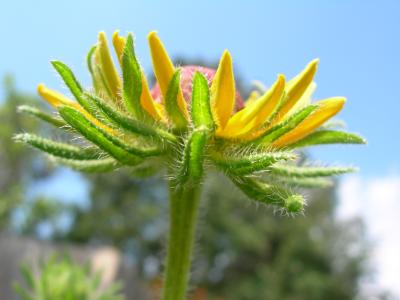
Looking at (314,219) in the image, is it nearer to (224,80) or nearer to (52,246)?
(52,246)

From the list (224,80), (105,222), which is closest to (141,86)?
(224,80)

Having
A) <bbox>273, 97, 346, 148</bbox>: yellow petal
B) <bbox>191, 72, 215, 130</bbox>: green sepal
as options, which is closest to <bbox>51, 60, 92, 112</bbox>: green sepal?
<bbox>191, 72, 215, 130</bbox>: green sepal

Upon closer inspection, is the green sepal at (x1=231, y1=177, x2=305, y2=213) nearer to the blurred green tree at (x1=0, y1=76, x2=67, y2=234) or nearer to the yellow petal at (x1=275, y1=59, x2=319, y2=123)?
the yellow petal at (x1=275, y1=59, x2=319, y2=123)

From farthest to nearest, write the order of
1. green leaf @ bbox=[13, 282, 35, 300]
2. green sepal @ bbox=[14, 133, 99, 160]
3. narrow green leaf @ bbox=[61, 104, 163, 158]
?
green leaf @ bbox=[13, 282, 35, 300], green sepal @ bbox=[14, 133, 99, 160], narrow green leaf @ bbox=[61, 104, 163, 158]

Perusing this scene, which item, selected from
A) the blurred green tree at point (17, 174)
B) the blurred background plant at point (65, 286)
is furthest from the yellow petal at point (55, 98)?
the blurred green tree at point (17, 174)

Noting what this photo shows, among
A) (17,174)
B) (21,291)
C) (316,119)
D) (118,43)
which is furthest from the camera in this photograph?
(17,174)

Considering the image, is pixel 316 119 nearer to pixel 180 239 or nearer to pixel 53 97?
pixel 180 239

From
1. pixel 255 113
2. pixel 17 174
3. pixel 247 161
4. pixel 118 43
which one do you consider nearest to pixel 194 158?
pixel 247 161
